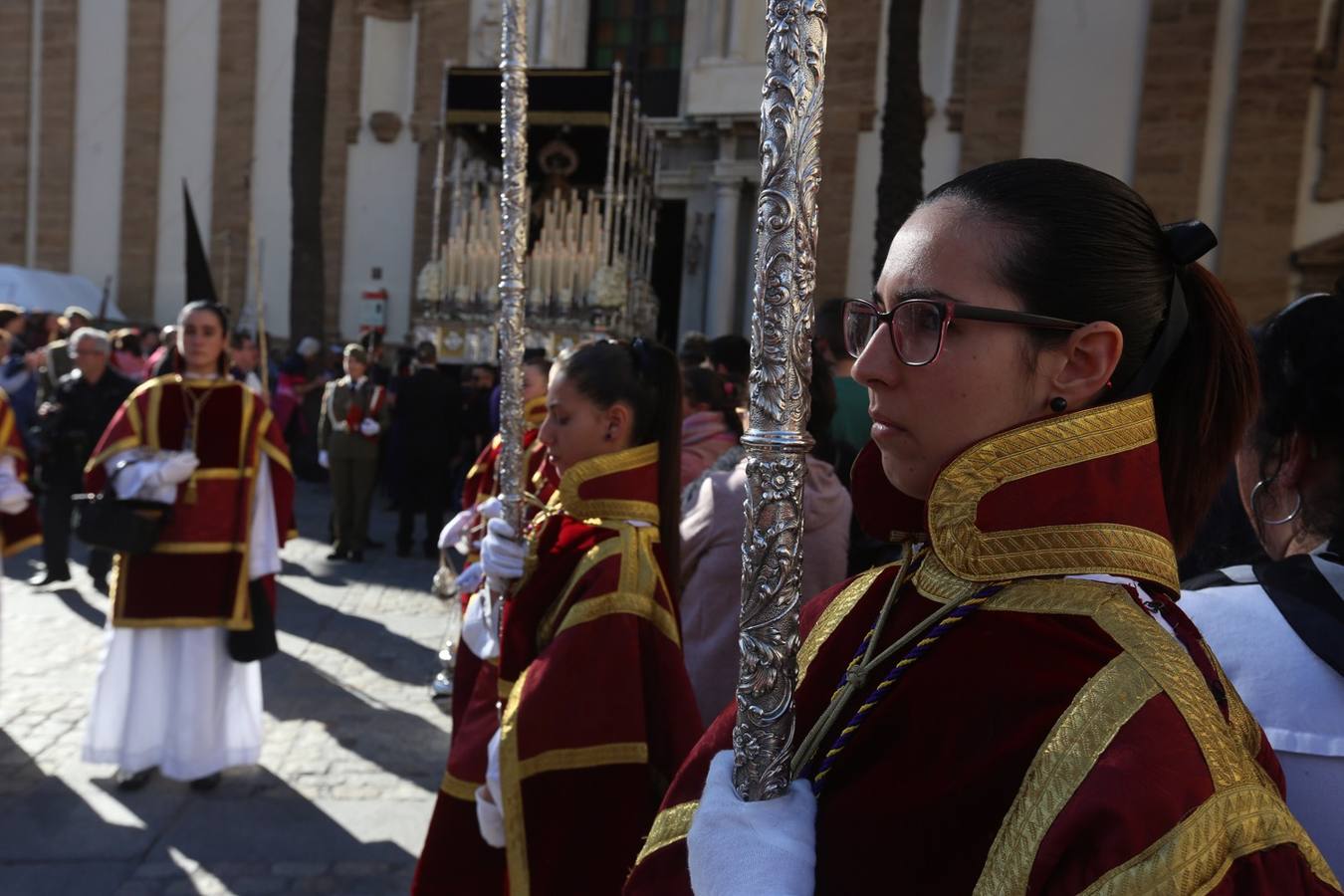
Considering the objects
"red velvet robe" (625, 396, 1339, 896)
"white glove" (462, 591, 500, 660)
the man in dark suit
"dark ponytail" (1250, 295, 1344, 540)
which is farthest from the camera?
the man in dark suit

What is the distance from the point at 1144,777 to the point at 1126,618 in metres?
0.17

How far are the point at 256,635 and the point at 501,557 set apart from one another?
7.62 feet

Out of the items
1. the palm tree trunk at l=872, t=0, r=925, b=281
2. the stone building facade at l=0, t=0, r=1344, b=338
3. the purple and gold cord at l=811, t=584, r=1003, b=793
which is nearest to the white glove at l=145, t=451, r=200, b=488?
the purple and gold cord at l=811, t=584, r=1003, b=793

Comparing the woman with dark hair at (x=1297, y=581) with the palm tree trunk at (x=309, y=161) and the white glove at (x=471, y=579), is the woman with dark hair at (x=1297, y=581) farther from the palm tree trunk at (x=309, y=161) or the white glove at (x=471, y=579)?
the palm tree trunk at (x=309, y=161)

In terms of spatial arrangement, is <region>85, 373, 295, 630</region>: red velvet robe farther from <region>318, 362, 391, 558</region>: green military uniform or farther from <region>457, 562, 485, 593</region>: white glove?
<region>318, 362, 391, 558</region>: green military uniform

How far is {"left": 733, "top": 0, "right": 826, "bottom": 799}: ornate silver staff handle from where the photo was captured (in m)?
1.15

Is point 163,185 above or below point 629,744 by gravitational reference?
above

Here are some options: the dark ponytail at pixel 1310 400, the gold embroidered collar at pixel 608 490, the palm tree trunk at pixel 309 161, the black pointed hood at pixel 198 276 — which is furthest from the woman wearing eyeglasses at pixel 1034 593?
the palm tree trunk at pixel 309 161

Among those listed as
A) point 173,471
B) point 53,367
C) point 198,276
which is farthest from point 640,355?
point 53,367

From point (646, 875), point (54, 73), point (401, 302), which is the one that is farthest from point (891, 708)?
point (54, 73)

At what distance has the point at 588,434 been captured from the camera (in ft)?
9.02

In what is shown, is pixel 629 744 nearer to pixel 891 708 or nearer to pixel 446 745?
pixel 891 708

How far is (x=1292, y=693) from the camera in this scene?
151 centimetres

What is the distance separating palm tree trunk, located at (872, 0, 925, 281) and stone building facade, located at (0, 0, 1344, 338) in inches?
132
